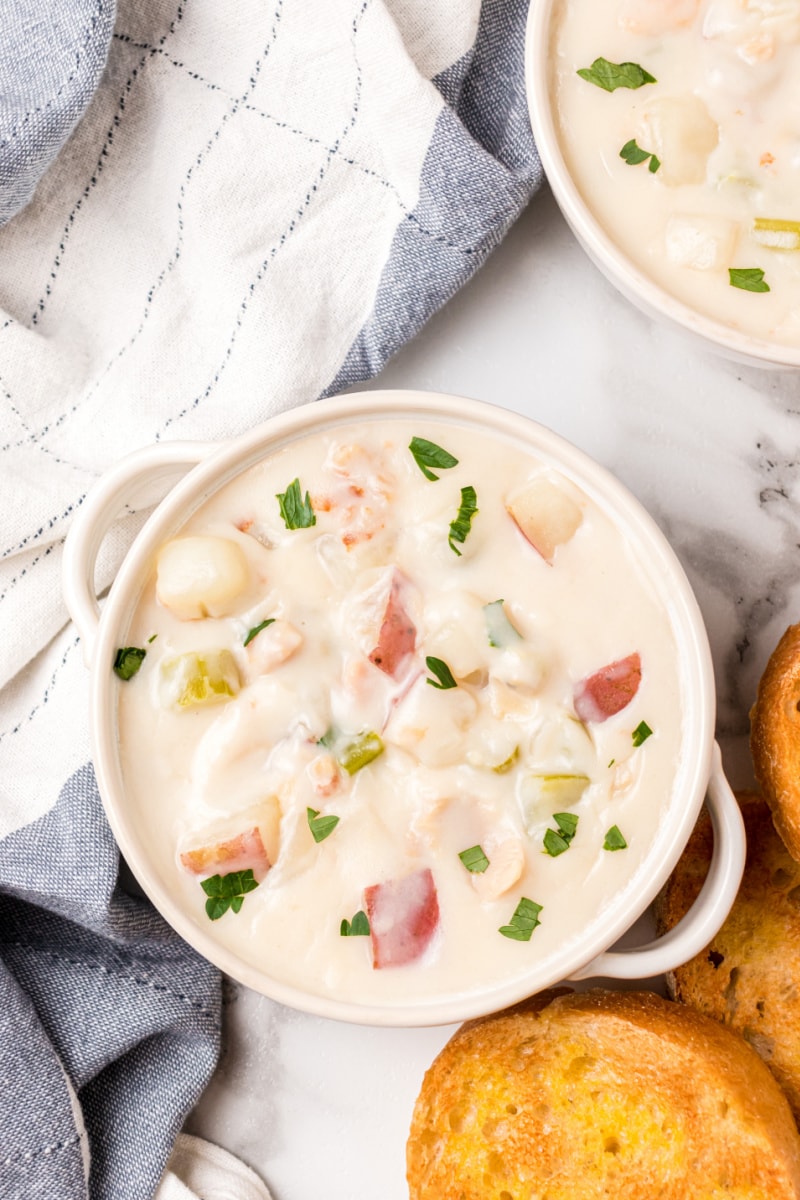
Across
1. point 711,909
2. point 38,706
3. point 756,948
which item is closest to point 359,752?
point 711,909

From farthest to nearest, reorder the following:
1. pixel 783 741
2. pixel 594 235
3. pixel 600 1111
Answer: pixel 600 1111 → pixel 783 741 → pixel 594 235

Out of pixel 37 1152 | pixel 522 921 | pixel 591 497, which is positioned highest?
pixel 591 497

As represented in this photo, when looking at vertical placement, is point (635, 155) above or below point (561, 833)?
above

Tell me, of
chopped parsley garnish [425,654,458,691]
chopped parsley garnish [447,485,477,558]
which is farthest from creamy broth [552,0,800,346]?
chopped parsley garnish [425,654,458,691]

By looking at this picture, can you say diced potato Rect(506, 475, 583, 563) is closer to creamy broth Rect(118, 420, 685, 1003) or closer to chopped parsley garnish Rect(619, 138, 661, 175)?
creamy broth Rect(118, 420, 685, 1003)

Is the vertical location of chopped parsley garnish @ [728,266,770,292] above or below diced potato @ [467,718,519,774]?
above

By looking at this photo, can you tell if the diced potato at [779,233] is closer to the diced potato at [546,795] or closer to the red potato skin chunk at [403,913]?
the diced potato at [546,795]

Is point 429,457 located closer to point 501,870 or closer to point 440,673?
point 440,673
